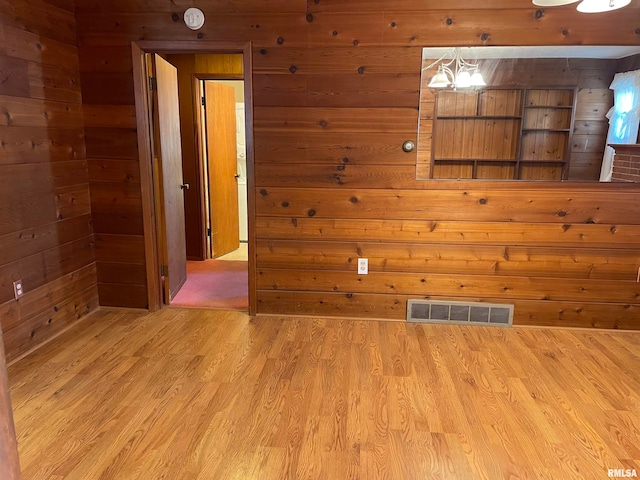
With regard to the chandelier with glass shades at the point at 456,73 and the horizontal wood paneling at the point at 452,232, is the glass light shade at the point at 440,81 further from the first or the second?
the horizontal wood paneling at the point at 452,232

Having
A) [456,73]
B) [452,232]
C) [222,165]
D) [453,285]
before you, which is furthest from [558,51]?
[222,165]

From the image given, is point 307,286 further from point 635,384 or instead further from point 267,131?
point 635,384

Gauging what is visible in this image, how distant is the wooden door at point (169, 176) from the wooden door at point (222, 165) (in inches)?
36.8

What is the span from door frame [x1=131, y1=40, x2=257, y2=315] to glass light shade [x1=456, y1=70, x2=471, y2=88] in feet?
4.60

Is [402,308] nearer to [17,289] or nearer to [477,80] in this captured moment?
[477,80]

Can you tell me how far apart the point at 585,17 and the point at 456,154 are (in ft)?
3.69

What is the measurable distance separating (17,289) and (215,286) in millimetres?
1700

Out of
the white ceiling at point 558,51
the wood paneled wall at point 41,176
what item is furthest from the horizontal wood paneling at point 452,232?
the wood paneled wall at point 41,176

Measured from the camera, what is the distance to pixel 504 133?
3.05 meters

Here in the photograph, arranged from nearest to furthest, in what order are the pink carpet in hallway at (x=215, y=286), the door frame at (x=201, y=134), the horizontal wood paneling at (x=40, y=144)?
the horizontal wood paneling at (x=40, y=144), the pink carpet in hallway at (x=215, y=286), the door frame at (x=201, y=134)

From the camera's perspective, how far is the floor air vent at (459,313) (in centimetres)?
332

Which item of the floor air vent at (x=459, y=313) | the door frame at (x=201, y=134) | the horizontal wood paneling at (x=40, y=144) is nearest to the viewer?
the horizontal wood paneling at (x=40, y=144)

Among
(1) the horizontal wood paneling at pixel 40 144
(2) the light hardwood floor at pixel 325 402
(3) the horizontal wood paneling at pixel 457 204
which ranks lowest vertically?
(2) the light hardwood floor at pixel 325 402

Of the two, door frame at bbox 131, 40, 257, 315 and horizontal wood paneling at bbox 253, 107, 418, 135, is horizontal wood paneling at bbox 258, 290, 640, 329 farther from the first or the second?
horizontal wood paneling at bbox 253, 107, 418, 135
